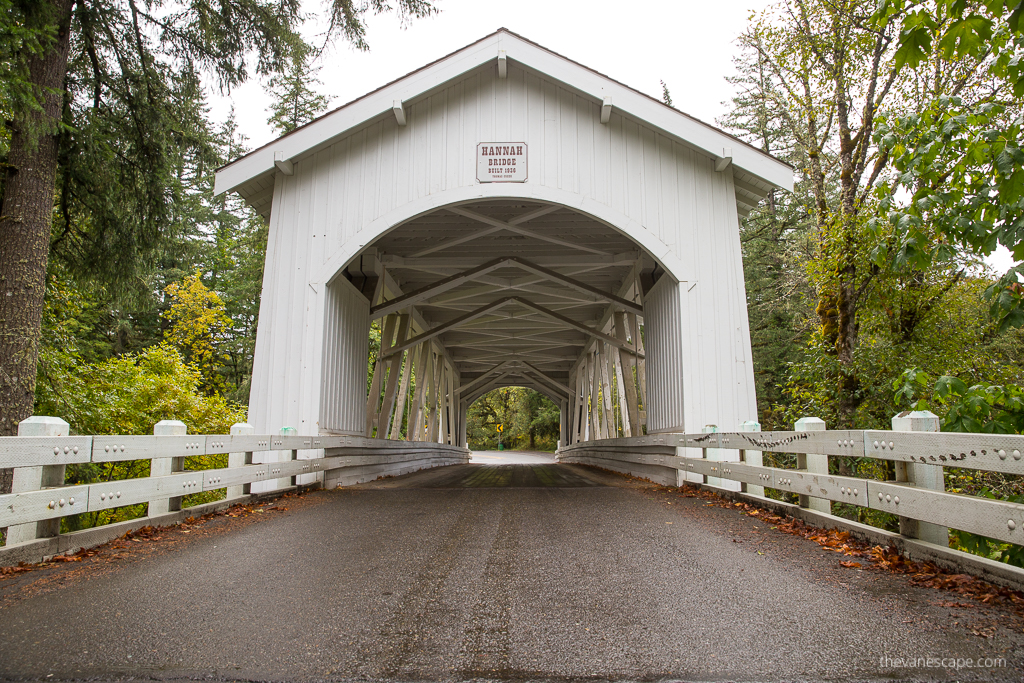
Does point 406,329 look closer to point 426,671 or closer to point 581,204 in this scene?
point 581,204

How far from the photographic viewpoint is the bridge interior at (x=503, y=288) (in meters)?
10.1

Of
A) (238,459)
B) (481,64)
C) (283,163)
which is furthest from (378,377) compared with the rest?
(481,64)

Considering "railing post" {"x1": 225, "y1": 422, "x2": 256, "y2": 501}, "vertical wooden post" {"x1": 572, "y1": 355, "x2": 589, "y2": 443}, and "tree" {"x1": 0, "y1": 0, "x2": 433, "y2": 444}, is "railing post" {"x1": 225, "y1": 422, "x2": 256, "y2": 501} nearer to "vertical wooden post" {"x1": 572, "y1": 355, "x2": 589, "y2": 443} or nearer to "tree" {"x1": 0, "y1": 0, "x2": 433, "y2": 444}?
"tree" {"x1": 0, "y1": 0, "x2": 433, "y2": 444}

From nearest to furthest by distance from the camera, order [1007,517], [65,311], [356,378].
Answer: [1007,517]
[65,311]
[356,378]

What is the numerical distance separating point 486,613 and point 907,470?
2217 mm

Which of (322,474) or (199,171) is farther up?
(199,171)

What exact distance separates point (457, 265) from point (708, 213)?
16.6ft

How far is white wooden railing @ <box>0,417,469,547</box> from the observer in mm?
3049

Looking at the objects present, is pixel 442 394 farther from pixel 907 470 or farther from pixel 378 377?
pixel 907 470

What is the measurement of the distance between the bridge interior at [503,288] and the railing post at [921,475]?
580 centimetres

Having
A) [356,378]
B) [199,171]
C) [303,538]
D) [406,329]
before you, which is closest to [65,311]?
[199,171]

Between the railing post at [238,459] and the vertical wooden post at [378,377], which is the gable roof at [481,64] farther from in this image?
the vertical wooden post at [378,377]

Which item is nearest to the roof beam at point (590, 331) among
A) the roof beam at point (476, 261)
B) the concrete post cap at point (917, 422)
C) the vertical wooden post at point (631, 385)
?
the vertical wooden post at point (631, 385)

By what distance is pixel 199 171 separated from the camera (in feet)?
27.0
